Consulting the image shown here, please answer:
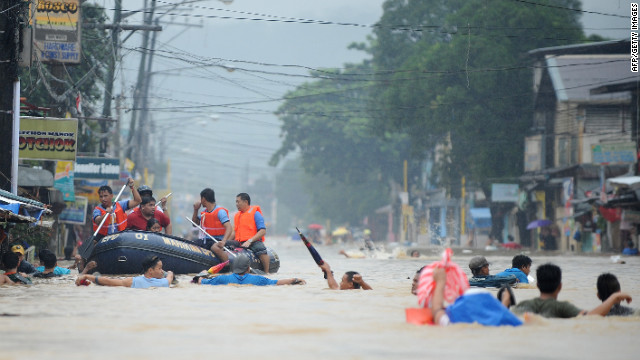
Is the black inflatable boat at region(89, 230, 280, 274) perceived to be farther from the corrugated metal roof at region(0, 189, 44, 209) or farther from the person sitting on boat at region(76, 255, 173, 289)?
the person sitting on boat at region(76, 255, 173, 289)

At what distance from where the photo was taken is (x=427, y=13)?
6956 cm

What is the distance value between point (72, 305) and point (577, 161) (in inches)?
1507

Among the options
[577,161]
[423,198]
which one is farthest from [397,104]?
[423,198]

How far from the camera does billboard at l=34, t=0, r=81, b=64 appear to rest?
26094 mm

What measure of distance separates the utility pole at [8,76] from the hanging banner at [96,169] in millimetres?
13031

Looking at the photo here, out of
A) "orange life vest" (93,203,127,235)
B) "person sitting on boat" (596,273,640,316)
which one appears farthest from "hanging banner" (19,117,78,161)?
"person sitting on boat" (596,273,640,316)

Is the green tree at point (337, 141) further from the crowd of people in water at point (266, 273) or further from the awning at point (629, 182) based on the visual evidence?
the crowd of people in water at point (266, 273)

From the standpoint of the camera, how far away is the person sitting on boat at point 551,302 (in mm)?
10958

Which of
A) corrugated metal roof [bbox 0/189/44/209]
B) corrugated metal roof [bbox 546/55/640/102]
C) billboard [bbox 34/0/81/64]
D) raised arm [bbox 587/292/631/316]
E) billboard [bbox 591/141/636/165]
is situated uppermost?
corrugated metal roof [bbox 546/55/640/102]

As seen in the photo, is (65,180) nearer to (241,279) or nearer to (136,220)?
(136,220)

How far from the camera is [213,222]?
2061cm

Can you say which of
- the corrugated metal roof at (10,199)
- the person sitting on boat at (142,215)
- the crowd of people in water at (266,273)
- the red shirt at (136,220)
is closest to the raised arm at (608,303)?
the crowd of people in water at (266,273)

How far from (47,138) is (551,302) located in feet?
54.4

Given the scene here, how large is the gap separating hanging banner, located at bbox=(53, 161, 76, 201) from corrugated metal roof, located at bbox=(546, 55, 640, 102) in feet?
81.9
